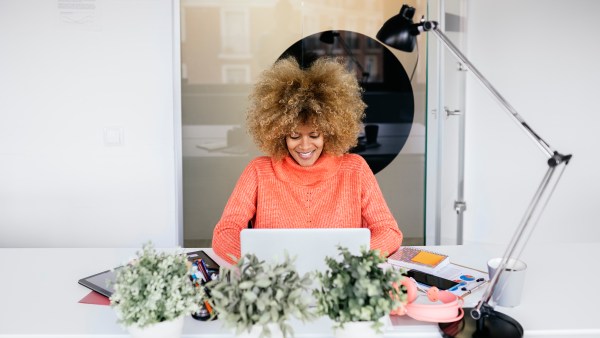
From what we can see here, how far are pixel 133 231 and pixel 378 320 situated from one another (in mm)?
2341

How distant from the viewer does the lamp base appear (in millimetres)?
1410

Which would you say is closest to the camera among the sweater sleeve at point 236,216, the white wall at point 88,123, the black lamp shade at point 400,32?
the black lamp shade at point 400,32

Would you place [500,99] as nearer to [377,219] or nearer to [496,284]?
[496,284]

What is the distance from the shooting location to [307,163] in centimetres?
223

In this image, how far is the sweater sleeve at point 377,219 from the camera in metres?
2.03

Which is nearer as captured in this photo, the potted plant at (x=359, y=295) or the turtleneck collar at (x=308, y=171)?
the potted plant at (x=359, y=295)

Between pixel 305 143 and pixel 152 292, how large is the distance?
3.35 feet

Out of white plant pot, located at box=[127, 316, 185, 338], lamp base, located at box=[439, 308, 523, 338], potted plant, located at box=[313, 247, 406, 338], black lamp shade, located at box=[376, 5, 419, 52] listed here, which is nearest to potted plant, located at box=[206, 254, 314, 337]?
potted plant, located at box=[313, 247, 406, 338]

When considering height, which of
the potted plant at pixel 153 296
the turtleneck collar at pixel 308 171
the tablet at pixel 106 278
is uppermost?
the turtleneck collar at pixel 308 171

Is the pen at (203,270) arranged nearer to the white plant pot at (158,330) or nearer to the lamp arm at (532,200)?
the white plant pot at (158,330)

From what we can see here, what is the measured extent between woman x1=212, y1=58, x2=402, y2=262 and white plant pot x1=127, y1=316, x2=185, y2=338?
761 mm

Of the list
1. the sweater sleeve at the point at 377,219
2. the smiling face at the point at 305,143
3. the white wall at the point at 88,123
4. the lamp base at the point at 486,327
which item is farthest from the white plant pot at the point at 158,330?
the white wall at the point at 88,123

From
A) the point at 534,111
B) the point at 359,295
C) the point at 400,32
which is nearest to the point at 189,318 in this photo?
the point at 359,295

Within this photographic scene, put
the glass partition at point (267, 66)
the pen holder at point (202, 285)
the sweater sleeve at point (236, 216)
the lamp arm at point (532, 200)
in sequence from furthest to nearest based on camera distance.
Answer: the glass partition at point (267, 66), the sweater sleeve at point (236, 216), the pen holder at point (202, 285), the lamp arm at point (532, 200)
